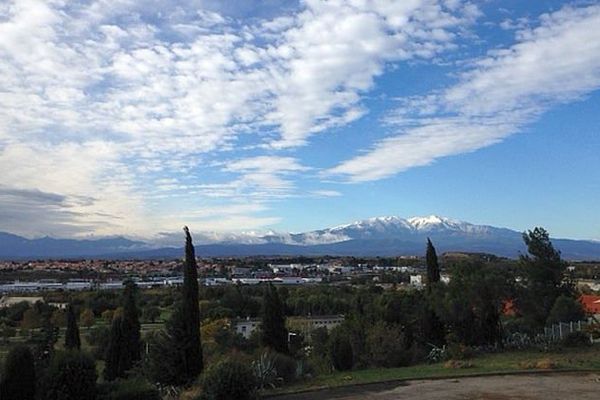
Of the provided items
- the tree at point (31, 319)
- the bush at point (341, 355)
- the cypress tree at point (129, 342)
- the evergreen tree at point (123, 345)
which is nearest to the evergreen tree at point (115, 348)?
the evergreen tree at point (123, 345)

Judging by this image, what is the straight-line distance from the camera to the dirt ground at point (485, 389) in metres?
13.9

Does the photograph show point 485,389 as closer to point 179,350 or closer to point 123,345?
point 179,350

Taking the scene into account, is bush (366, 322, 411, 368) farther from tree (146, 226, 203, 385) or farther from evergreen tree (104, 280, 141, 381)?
evergreen tree (104, 280, 141, 381)

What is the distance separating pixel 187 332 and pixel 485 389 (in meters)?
8.55

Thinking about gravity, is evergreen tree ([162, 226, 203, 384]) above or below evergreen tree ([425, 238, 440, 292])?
below

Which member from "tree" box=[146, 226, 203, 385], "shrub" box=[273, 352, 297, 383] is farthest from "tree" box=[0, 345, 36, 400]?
"shrub" box=[273, 352, 297, 383]

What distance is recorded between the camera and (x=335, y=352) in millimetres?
21625

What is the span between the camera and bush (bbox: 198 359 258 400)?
12180 millimetres

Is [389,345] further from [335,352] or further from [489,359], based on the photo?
[489,359]

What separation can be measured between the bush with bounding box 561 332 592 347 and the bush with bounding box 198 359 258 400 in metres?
14.4

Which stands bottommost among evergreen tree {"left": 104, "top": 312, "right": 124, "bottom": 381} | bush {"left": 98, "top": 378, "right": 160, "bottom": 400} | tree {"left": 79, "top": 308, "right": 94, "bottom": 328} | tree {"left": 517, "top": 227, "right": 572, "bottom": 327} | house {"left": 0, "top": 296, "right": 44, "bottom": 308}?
tree {"left": 79, "top": 308, "right": 94, "bottom": 328}

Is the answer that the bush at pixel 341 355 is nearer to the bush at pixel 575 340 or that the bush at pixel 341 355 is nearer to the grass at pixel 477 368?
the grass at pixel 477 368

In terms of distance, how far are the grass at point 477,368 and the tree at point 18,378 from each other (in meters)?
5.65

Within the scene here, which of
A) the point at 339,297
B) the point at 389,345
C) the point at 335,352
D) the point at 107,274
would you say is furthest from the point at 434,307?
the point at 107,274
